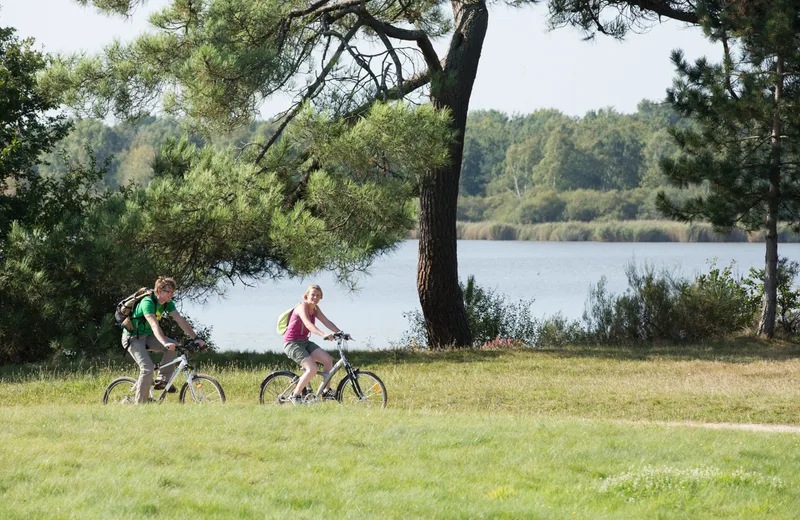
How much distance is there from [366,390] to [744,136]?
12071mm

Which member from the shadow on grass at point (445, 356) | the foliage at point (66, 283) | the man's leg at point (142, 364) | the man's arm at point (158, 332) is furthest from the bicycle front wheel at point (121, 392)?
the foliage at point (66, 283)

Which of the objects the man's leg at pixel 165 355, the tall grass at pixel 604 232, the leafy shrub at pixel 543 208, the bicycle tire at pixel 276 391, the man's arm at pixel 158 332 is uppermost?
the leafy shrub at pixel 543 208

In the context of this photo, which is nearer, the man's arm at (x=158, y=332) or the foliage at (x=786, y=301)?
the man's arm at (x=158, y=332)

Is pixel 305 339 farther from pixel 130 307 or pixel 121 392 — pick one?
pixel 121 392

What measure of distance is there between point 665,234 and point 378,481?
211ft

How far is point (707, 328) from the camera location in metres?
19.5

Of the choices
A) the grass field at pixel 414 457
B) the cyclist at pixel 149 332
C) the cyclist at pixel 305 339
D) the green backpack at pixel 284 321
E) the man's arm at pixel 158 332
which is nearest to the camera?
the grass field at pixel 414 457

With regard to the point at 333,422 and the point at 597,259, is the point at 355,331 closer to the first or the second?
the point at 333,422

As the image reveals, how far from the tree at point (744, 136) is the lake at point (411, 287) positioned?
7.53 ft

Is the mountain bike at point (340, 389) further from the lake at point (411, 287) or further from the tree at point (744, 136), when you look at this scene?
the tree at point (744, 136)

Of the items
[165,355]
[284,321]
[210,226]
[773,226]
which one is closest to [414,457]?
[284,321]

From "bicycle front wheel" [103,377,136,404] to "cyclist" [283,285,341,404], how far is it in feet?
5.22

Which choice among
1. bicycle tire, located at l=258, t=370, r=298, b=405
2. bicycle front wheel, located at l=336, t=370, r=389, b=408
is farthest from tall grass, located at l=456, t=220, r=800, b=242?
bicycle tire, located at l=258, t=370, r=298, b=405

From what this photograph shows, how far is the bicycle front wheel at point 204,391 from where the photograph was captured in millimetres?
9945
